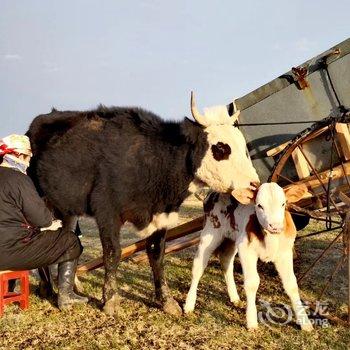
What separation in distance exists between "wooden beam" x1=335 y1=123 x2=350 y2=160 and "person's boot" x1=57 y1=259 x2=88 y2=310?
360 centimetres

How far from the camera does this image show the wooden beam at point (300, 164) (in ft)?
17.2

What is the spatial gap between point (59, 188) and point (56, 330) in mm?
1763

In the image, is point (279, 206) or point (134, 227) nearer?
point (279, 206)

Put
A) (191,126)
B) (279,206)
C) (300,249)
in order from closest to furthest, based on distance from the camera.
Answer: (279,206), (191,126), (300,249)

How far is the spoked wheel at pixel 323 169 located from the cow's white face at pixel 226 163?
0.35 meters

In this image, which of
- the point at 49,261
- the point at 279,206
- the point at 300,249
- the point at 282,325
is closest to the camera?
the point at 279,206

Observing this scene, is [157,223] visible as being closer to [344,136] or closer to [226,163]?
[226,163]

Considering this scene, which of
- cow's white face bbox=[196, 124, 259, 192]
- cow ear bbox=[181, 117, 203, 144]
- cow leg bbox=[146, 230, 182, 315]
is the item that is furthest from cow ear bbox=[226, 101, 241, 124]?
cow leg bbox=[146, 230, 182, 315]

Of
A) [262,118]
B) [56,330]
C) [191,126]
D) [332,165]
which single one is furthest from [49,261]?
[332,165]

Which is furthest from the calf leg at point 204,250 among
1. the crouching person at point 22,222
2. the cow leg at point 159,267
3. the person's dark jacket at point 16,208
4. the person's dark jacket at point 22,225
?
the person's dark jacket at point 16,208

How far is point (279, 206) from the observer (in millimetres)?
4480

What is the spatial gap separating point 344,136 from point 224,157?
1.39 m

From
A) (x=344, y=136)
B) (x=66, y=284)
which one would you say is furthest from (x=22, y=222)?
(x=344, y=136)

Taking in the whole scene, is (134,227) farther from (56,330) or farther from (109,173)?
(56,330)
